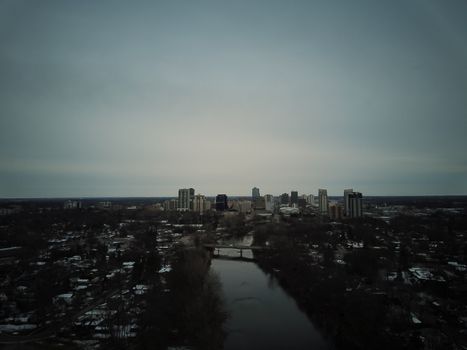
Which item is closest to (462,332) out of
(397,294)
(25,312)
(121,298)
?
(397,294)

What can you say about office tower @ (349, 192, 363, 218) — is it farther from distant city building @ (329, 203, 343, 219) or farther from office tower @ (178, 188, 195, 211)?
office tower @ (178, 188, 195, 211)

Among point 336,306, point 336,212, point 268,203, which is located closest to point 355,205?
point 336,212

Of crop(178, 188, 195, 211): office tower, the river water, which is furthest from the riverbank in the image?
crop(178, 188, 195, 211): office tower

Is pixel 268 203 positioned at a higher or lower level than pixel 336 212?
higher

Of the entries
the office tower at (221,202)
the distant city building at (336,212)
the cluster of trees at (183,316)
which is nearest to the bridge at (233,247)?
the cluster of trees at (183,316)

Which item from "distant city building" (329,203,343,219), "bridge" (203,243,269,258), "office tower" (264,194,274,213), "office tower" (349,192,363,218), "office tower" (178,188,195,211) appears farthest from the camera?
"office tower" (264,194,274,213)

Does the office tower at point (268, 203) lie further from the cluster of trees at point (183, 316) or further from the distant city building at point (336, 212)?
the cluster of trees at point (183, 316)

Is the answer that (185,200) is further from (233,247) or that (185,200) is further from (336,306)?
(336,306)
